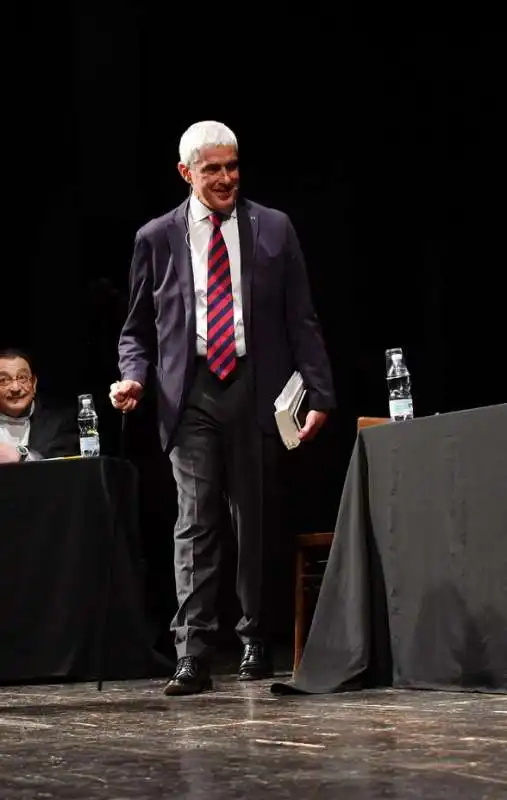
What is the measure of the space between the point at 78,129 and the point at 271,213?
2.03m

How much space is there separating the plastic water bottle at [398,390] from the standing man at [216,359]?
0.16 meters

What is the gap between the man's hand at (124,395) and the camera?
2830 mm

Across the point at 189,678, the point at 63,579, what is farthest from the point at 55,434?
the point at 189,678

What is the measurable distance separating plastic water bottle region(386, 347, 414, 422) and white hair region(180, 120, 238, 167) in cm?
66

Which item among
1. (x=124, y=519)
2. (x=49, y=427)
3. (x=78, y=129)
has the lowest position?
(x=124, y=519)

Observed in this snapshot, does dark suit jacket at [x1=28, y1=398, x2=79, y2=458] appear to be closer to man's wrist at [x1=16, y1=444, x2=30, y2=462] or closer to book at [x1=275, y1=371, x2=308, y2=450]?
man's wrist at [x1=16, y1=444, x2=30, y2=462]

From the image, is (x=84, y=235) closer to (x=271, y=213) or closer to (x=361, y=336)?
(x=361, y=336)

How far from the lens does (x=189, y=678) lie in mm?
2730

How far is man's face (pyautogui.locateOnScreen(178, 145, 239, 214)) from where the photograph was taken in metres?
2.93

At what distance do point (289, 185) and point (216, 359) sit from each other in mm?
2287

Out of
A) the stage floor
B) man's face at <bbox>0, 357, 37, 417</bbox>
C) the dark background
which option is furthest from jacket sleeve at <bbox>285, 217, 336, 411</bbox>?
the dark background

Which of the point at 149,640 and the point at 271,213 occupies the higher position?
the point at 271,213

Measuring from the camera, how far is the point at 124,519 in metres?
3.64

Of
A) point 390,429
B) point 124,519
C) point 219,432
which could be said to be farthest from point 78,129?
point 390,429
